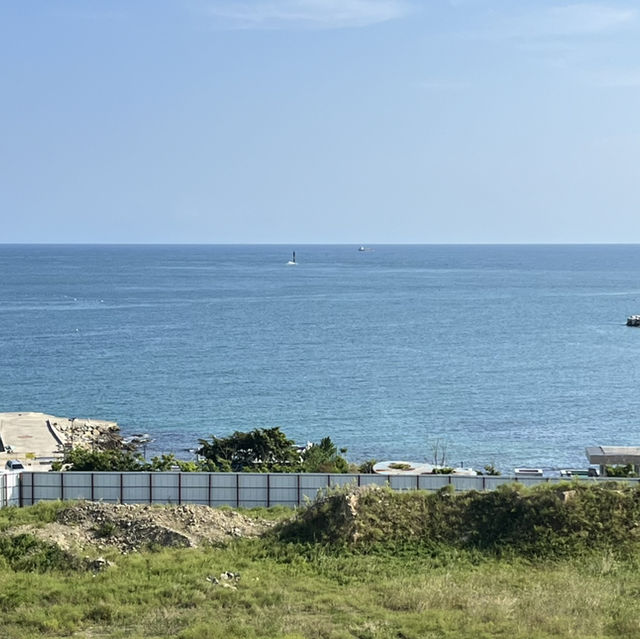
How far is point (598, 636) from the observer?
1953 centimetres

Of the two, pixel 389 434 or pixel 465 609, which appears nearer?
pixel 465 609

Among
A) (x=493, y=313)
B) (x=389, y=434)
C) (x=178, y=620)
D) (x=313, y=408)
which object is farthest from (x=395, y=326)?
(x=178, y=620)

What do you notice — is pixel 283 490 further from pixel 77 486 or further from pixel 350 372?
pixel 350 372

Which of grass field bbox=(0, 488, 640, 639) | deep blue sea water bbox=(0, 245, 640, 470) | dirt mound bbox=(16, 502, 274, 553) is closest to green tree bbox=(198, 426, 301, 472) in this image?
deep blue sea water bbox=(0, 245, 640, 470)

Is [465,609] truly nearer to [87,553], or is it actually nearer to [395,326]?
[87,553]

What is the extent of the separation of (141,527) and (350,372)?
6211cm

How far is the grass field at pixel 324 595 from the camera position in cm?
2014

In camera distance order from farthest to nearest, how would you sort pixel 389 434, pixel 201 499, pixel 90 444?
pixel 389 434 → pixel 90 444 → pixel 201 499

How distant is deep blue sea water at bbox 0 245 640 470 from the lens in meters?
65.8

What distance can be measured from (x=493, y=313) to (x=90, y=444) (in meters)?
90.5

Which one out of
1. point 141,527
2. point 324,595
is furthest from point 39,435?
point 324,595

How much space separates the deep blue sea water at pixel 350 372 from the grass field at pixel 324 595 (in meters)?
31.9

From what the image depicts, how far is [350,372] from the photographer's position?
88.4 meters

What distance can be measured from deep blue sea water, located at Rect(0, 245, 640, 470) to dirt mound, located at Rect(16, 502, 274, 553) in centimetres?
3031
